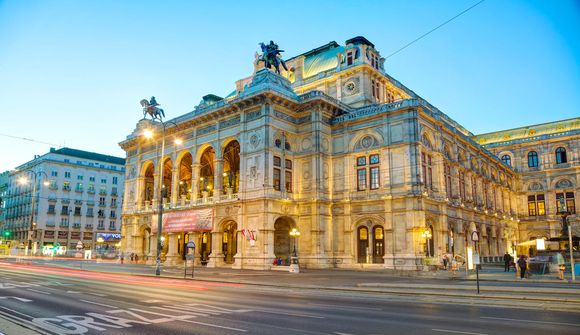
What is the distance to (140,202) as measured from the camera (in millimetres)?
59531

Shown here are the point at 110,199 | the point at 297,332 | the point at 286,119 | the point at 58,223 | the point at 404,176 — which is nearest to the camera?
the point at 297,332

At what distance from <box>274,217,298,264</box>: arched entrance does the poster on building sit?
283 inches

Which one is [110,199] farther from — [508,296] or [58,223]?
[508,296]

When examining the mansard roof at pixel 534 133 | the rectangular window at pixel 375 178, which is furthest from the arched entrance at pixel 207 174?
the mansard roof at pixel 534 133

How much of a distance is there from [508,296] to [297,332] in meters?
11.9

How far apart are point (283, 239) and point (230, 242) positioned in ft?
25.4

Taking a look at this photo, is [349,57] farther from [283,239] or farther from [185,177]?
[185,177]

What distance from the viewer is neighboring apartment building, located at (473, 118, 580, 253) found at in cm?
6812

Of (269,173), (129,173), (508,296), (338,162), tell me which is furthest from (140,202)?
(508,296)

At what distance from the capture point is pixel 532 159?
73250 mm

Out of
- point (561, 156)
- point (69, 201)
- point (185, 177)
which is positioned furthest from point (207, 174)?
point (561, 156)

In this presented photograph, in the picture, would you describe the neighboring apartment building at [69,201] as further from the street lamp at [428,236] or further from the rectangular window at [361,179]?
the street lamp at [428,236]

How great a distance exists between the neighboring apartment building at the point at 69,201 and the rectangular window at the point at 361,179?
200ft

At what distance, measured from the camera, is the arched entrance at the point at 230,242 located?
167ft
